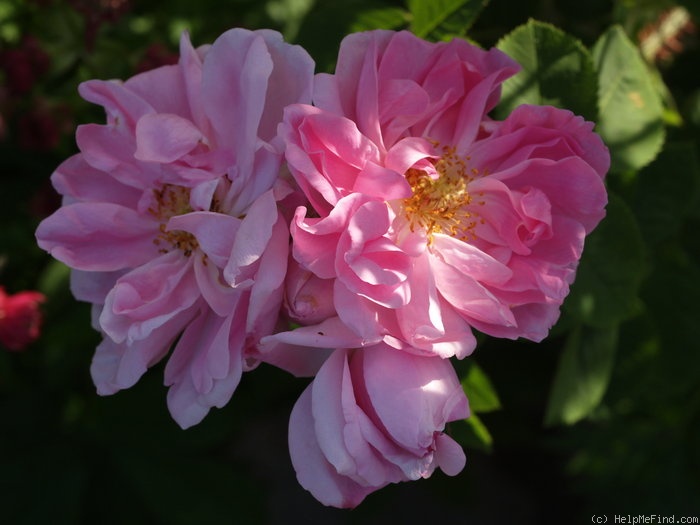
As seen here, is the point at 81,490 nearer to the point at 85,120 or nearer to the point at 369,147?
the point at 85,120

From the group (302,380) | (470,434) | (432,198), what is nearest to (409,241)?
(432,198)

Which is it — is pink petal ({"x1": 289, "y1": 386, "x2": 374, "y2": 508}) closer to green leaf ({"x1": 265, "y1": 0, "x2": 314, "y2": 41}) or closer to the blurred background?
the blurred background

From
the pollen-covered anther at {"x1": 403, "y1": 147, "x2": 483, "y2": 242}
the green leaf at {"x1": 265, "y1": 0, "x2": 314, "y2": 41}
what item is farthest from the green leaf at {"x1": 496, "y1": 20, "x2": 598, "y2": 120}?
the green leaf at {"x1": 265, "y1": 0, "x2": 314, "y2": 41}

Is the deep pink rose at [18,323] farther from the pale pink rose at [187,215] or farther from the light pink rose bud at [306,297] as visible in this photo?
the light pink rose bud at [306,297]

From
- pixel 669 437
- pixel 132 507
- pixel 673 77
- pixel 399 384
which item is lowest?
pixel 132 507

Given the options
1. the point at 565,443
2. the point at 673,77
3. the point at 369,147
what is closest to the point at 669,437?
the point at 565,443

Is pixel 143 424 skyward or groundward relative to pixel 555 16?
groundward

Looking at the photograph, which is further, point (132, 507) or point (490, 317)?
point (132, 507)

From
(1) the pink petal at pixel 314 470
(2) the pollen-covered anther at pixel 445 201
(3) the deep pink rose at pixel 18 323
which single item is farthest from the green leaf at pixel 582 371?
(3) the deep pink rose at pixel 18 323
